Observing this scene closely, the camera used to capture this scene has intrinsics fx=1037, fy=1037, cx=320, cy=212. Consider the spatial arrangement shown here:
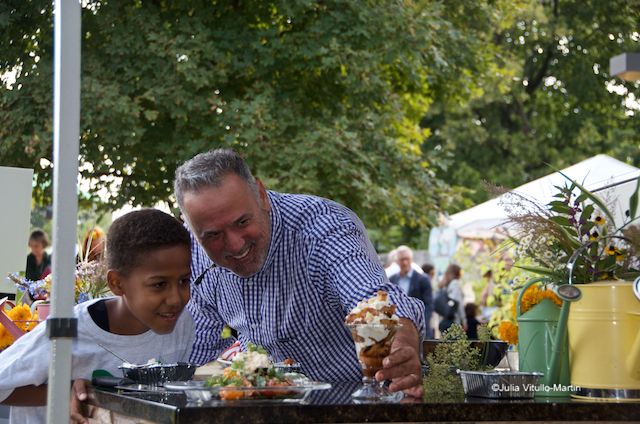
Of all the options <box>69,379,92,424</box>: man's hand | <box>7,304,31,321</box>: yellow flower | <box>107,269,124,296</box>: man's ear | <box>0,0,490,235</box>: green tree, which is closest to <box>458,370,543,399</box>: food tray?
<box>69,379,92,424</box>: man's hand

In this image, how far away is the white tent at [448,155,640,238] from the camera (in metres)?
6.52

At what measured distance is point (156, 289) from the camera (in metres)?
3.00

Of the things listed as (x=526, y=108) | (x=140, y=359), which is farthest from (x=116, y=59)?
(x=526, y=108)

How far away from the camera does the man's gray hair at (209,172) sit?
9.31 feet

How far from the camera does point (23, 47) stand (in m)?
10.6

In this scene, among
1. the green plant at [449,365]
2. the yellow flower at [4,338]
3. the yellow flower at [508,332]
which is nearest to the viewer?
the green plant at [449,365]

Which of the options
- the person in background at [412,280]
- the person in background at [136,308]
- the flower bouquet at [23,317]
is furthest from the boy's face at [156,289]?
the person in background at [412,280]

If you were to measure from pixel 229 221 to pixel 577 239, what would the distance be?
933 mm

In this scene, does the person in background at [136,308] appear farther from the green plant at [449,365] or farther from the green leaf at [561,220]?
the green leaf at [561,220]

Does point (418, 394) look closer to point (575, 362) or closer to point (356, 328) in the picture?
point (356, 328)

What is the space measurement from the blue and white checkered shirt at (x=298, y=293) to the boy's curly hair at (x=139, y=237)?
0.63 ft

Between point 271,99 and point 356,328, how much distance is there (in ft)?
27.9

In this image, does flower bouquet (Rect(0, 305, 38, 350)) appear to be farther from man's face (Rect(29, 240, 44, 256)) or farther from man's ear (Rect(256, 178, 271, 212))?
man's face (Rect(29, 240, 44, 256))

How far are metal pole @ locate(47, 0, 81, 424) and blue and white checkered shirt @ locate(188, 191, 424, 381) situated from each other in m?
1.14
